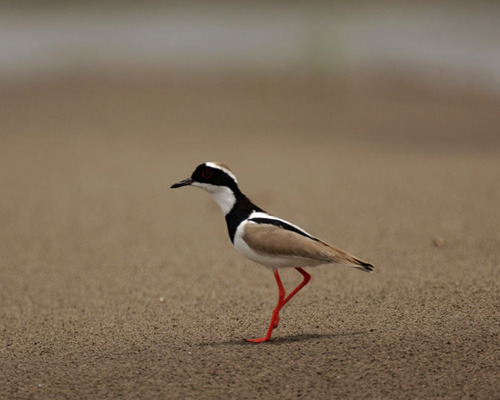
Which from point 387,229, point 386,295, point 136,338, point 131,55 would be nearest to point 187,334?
point 136,338

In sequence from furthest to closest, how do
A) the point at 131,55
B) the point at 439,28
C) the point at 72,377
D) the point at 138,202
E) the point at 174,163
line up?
the point at 439,28 → the point at 131,55 → the point at 174,163 → the point at 138,202 → the point at 72,377

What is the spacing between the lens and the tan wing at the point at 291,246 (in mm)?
3424

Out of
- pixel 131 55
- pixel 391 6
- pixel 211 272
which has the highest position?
pixel 391 6

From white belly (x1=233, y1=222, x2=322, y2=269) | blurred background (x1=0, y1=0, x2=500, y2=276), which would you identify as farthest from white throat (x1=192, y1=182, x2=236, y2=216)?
blurred background (x1=0, y1=0, x2=500, y2=276)

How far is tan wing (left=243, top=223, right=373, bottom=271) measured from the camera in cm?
342

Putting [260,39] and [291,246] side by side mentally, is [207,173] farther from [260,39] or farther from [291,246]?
[260,39]

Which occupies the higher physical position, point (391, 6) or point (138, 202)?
point (391, 6)

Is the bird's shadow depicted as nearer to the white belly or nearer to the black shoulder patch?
the white belly

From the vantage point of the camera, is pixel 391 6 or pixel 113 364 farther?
pixel 391 6

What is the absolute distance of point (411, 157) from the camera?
9.12 meters

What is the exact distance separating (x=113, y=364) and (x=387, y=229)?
11.0 feet

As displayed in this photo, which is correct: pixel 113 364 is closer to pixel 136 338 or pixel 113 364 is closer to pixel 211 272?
pixel 136 338

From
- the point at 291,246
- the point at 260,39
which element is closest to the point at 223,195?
the point at 291,246

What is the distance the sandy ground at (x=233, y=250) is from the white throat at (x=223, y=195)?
713 mm
